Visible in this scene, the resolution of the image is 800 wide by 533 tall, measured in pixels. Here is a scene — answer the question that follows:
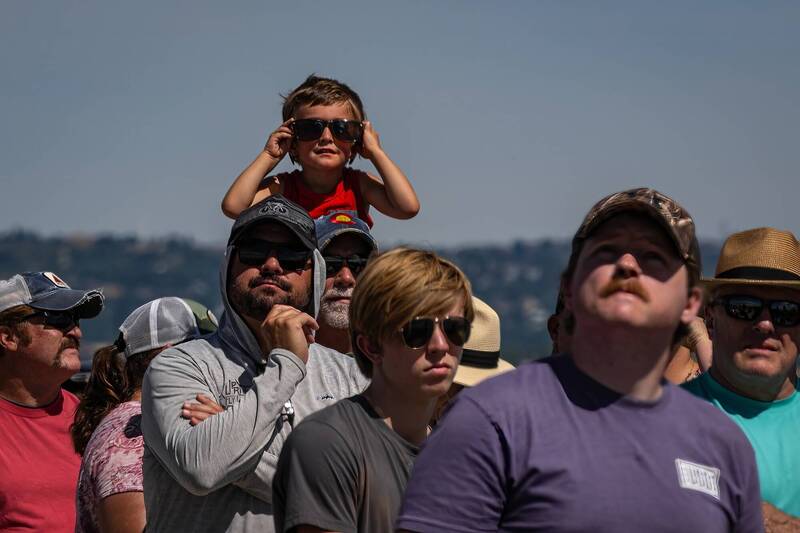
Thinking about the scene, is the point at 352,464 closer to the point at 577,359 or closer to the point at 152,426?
the point at 577,359

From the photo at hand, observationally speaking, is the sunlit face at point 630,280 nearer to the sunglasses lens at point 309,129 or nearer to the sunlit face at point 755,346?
the sunlit face at point 755,346

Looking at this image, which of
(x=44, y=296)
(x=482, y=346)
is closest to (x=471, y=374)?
(x=482, y=346)

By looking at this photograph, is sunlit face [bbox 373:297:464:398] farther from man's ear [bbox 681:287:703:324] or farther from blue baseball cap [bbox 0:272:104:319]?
blue baseball cap [bbox 0:272:104:319]

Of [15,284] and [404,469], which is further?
[15,284]

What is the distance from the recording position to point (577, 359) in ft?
9.57

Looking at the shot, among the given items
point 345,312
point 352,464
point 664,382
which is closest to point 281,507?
point 352,464

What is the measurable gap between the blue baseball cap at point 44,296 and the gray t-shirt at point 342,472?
308 cm

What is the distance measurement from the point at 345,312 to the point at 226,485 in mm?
1547

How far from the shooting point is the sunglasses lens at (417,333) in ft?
11.6

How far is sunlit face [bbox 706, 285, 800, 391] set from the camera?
4.44 m

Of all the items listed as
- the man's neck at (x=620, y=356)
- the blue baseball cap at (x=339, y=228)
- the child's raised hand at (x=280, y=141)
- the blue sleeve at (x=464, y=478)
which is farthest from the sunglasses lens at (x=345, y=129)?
the blue sleeve at (x=464, y=478)

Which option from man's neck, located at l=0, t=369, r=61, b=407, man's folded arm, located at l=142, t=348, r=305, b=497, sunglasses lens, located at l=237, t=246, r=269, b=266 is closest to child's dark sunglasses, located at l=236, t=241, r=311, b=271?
sunglasses lens, located at l=237, t=246, r=269, b=266

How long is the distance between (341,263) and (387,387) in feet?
6.82

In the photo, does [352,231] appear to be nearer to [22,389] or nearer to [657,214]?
[22,389]
